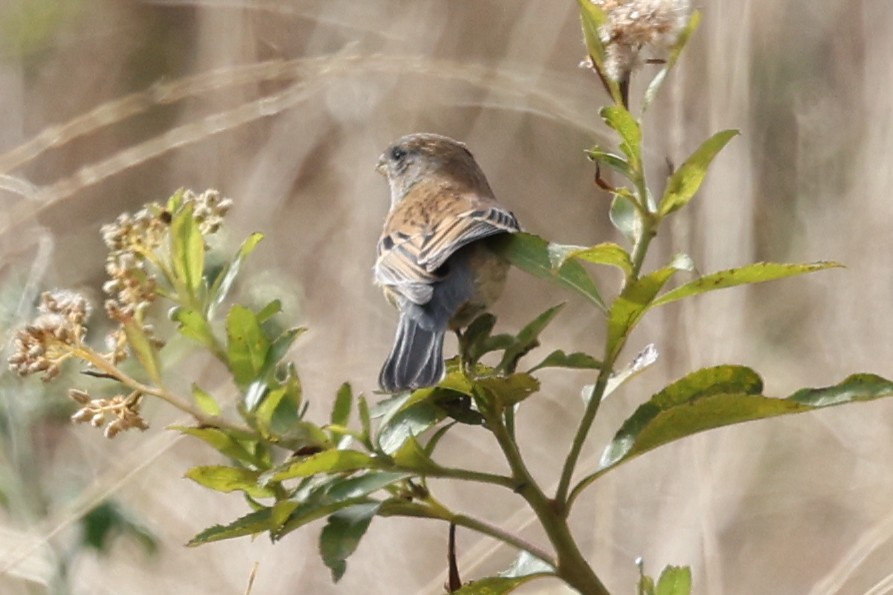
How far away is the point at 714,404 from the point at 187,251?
519 millimetres

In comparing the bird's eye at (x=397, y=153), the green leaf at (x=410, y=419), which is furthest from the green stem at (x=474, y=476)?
the bird's eye at (x=397, y=153)

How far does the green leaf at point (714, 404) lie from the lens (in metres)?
1.04

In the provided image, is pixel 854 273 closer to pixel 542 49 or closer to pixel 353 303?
pixel 542 49

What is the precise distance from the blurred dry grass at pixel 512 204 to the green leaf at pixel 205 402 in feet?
6.48

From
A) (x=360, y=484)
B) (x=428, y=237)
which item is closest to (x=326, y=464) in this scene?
(x=360, y=484)

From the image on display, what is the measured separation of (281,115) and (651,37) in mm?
3101

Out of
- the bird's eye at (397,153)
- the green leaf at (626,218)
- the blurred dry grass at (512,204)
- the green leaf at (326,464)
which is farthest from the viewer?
the blurred dry grass at (512,204)

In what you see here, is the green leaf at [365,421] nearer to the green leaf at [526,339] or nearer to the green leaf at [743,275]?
the green leaf at [526,339]

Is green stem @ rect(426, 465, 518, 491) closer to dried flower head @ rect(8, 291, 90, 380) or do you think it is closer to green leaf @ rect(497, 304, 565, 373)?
green leaf @ rect(497, 304, 565, 373)

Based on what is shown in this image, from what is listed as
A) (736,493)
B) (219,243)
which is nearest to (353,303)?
(736,493)

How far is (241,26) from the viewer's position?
3.84 metres

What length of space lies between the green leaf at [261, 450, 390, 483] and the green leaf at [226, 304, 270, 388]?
123 mm

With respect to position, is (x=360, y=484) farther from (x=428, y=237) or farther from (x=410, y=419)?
(x=428, y=237)

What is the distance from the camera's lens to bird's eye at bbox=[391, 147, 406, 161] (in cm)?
262
